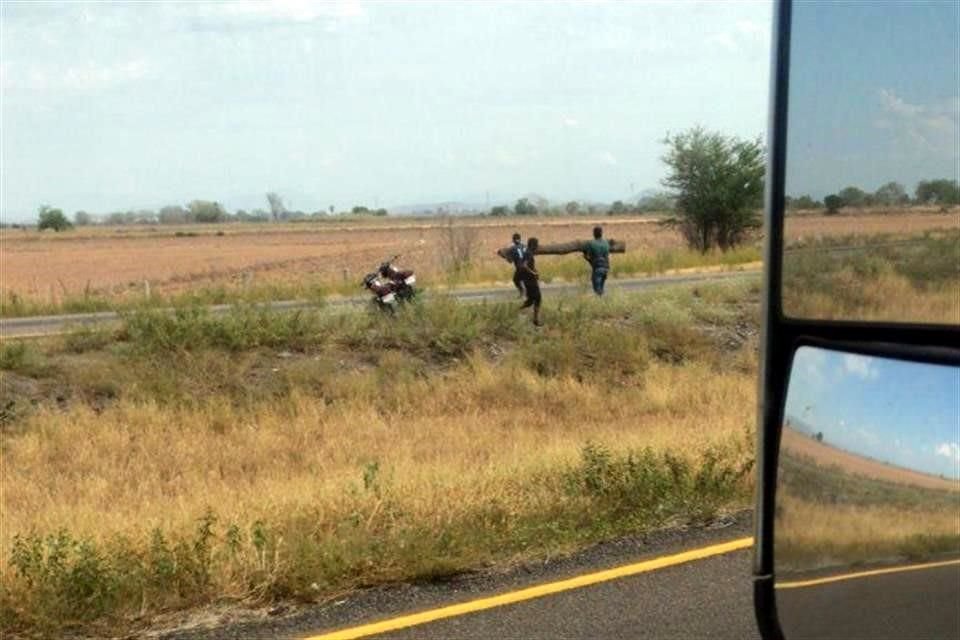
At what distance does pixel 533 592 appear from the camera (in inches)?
248

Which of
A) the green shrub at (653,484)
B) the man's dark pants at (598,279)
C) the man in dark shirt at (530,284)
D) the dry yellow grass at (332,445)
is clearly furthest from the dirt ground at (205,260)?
the green shrub at (653,484)

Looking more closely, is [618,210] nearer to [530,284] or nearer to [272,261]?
[272,261]

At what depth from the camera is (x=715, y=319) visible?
2333 cm

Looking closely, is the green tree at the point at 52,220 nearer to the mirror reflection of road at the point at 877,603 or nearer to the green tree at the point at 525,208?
the green tree at the point at 525,208

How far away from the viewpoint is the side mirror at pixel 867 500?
6.08ft

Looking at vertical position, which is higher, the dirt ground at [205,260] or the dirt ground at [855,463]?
the dirt ground at [855,463]

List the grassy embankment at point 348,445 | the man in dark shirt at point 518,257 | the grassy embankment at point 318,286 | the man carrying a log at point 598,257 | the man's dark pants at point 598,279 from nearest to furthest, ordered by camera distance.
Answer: the grassy embankment at point 348,445 < the man in dark shirt at point 518,257 < the man's dark pants at point 598,279 < the man carrying a log at point 598,257 < the grassy embankment at point 318,286

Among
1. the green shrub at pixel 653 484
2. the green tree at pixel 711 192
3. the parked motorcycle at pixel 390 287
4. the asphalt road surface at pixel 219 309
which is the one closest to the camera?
the green shrub at pixel 653 484

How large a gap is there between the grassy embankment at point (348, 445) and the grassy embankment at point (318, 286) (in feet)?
13.1

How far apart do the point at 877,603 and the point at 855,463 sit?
23cm

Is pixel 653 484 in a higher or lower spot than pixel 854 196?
lower

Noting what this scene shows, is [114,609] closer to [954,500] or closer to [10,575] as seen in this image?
[10,575]

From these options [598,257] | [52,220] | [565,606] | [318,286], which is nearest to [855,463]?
[565,606]

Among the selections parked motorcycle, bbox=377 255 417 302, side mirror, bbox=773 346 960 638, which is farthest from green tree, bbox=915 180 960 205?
parked motorcycle, bbox=377 255 417 302
